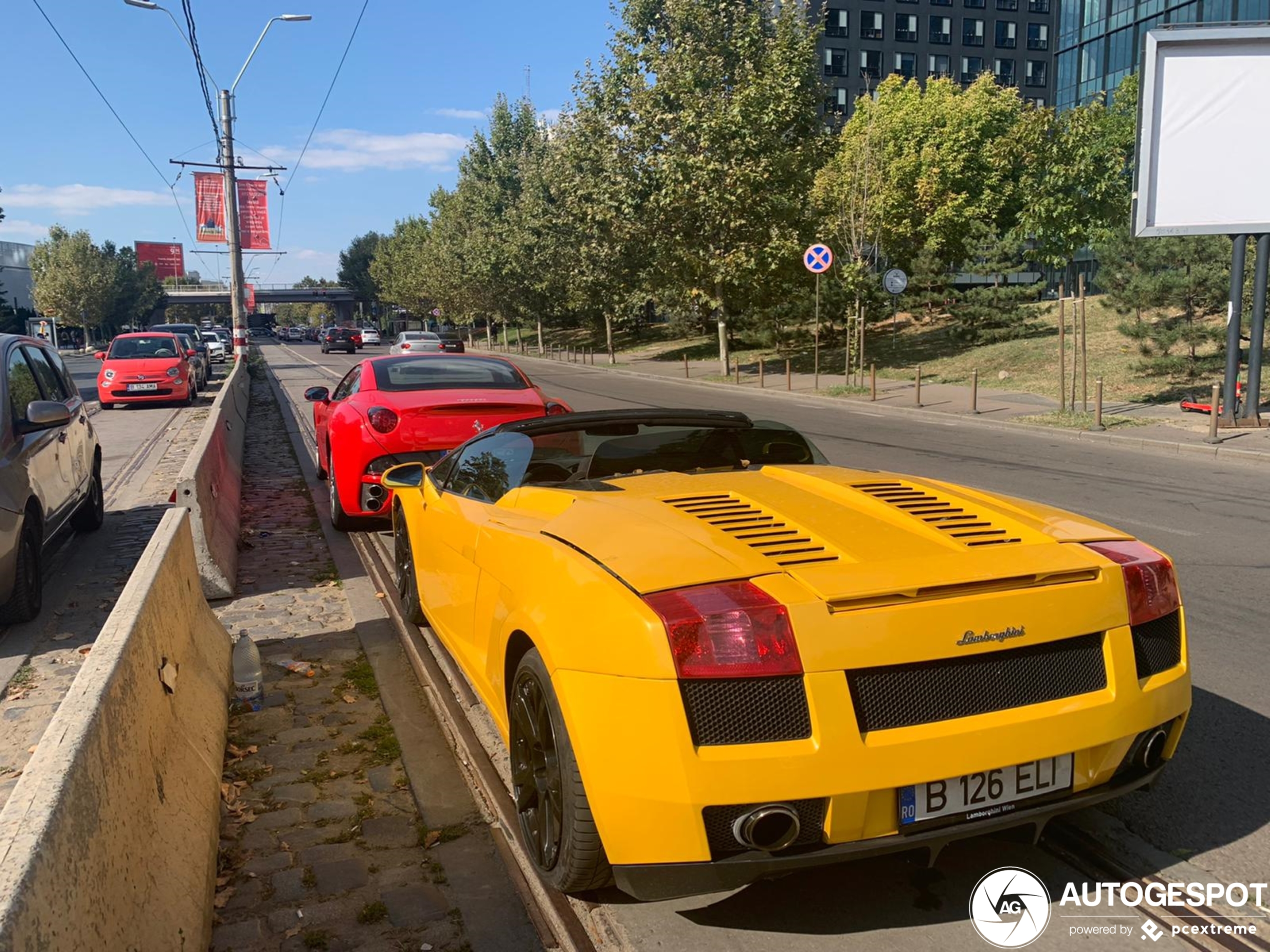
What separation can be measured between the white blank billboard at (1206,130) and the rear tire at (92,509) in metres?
14.9

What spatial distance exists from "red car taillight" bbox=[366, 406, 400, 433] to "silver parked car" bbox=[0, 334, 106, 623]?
2.06 m

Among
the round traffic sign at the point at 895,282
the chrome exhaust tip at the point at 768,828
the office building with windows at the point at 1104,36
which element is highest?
the office building with windows at the point at 1104,36

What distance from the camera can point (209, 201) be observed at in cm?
2798

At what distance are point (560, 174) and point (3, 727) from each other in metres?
37.3

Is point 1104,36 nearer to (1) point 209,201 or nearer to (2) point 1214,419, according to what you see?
(1) point 209,201

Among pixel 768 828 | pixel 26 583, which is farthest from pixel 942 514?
pixel 26 583

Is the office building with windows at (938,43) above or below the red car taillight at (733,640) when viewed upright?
above

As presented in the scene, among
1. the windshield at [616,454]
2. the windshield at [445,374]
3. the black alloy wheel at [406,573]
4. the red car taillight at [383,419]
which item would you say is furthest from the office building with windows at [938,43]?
the windshield at [616,454]

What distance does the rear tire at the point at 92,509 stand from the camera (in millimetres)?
Result: 8656

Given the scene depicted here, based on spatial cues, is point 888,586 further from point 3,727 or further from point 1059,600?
point 3,727

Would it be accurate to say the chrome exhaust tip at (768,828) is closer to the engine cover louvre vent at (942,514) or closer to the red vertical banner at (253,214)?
the engine cover louvre vent at (942,514)

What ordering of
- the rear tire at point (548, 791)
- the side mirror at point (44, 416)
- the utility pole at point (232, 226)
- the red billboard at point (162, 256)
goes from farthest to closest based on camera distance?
the red billboard at point (162, 256) < the utility pole at point (232, 226) < the side mirror at point (44, 416) < the rear tire at point (548, 791)

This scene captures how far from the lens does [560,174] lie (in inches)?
1558

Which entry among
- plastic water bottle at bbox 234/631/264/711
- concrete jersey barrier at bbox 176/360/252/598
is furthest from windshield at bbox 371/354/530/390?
plastic water bottle at bbox 234/631/264/711
